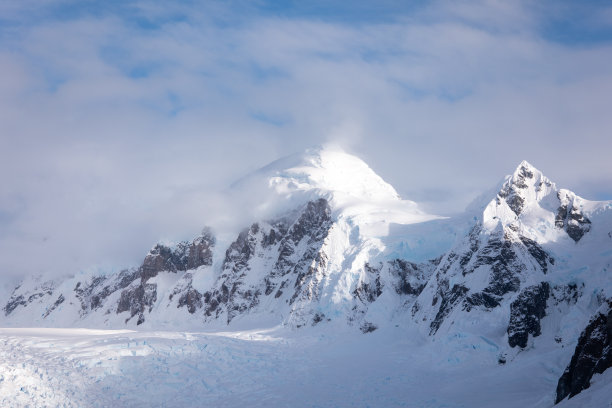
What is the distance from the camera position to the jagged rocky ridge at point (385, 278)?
5838 cm

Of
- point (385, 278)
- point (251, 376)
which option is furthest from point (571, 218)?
point (251, 376)

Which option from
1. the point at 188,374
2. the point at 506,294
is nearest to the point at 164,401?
the point at 188,374

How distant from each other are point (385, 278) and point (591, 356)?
69295 mm

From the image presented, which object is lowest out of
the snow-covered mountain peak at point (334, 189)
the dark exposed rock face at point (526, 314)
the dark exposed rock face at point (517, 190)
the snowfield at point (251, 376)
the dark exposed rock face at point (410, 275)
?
the snowfield at point (251, 376)

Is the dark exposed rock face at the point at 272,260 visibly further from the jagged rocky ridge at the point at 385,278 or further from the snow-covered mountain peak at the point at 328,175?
the snow-covered mountain peak at the point at 328,175

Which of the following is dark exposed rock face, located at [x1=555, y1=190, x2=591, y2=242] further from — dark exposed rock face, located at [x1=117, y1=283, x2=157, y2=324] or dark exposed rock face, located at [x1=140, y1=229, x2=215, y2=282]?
dark exposed rock face, located at [x1=117, y1=283, x2=157, y2=324]

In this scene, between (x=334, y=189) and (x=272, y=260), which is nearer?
(x=272, y=260)

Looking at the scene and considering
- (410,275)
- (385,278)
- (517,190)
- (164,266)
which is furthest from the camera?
(164,266)

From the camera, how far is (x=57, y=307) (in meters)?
182

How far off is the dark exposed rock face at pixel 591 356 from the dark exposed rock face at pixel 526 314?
26180 millimetres

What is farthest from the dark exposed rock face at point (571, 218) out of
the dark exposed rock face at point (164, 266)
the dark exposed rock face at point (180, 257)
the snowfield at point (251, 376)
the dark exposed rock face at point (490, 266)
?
the dark exposed rock face at point (180, 257)

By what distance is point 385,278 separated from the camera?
9712cm

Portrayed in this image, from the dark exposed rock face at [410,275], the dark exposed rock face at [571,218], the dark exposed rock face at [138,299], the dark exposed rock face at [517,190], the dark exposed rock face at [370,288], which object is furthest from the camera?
the dark exposed rock face at [138,299]

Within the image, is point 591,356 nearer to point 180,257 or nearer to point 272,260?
point 272,260
